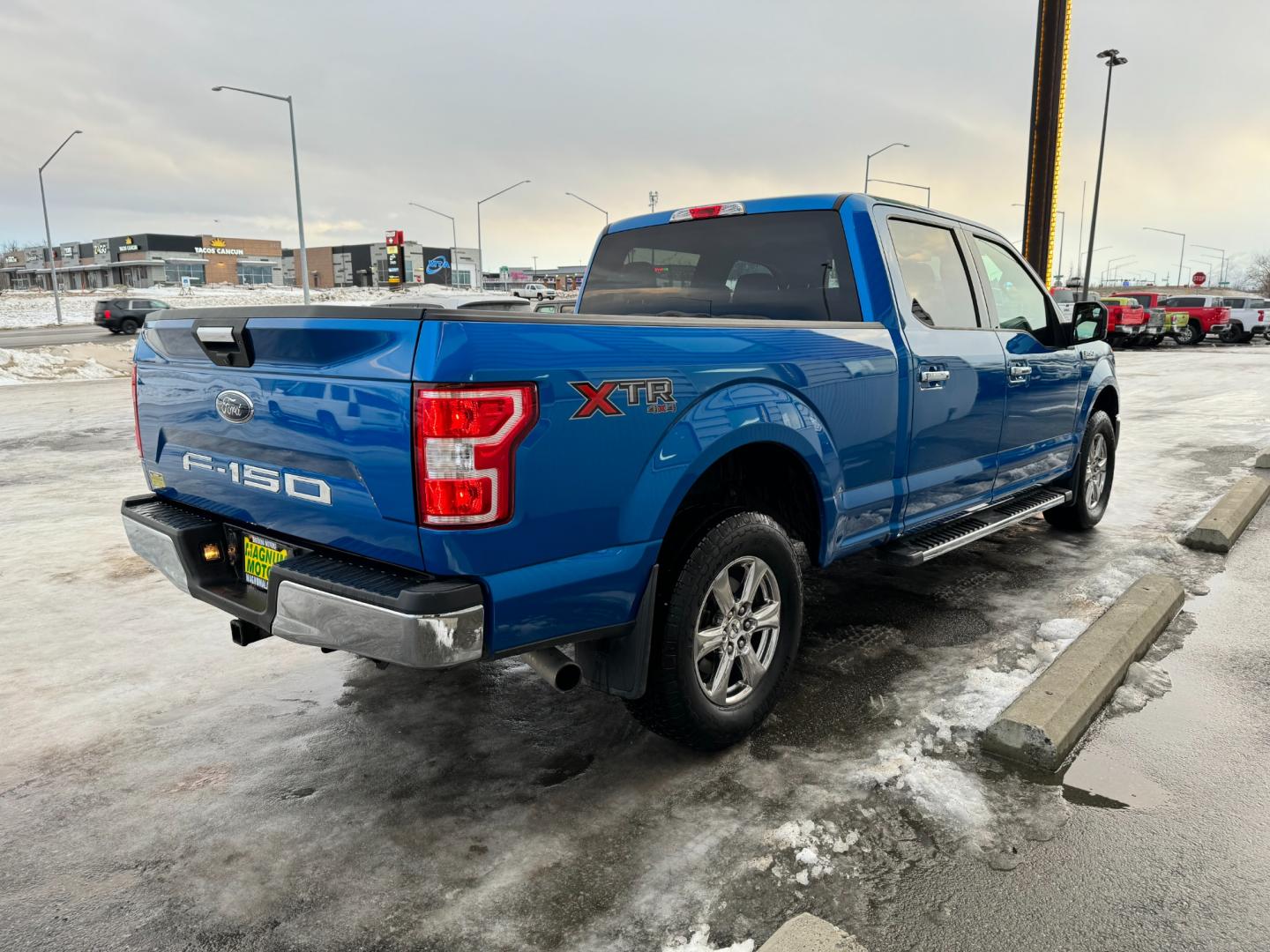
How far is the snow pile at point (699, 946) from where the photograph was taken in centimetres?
220

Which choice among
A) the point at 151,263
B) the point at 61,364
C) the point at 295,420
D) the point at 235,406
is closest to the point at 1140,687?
the point at 295,420

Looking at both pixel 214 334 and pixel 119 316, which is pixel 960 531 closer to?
pixel 214 334

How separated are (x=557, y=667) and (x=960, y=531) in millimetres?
2560

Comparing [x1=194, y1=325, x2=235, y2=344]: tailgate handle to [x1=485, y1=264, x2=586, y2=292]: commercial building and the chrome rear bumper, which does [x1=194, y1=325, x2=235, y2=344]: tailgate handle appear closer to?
the chrome rear bumper

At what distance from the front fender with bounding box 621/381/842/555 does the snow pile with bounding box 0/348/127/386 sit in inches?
681

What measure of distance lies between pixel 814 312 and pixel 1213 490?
570 centimetres

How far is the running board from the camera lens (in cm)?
397

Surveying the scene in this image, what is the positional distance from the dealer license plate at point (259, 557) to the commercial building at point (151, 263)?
348 ft

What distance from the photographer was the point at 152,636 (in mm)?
4281

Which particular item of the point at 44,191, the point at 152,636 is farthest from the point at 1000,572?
the point at 44,191

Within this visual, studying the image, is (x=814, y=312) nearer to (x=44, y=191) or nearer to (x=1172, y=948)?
(x=1172, y=948)

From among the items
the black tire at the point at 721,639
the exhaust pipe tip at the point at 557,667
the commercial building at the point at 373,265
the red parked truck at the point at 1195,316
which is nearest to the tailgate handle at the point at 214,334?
the exhaust pipe tip at the point at 557,667

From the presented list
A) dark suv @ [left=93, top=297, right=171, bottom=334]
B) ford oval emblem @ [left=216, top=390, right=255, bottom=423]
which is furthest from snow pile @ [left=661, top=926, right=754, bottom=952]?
dark suv @ [left=93, top=297, right=171, bottom=334]

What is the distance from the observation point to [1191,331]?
31141 millimetres
